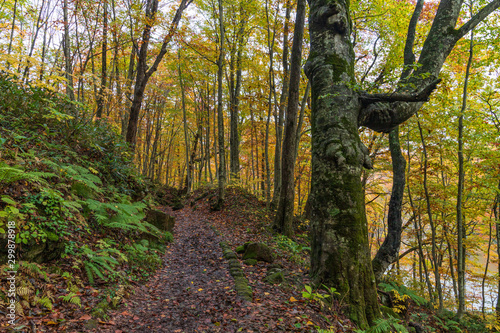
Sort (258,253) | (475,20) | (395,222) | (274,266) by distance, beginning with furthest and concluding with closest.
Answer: (395,222)
(258,253)
(274,266)
(475,20)

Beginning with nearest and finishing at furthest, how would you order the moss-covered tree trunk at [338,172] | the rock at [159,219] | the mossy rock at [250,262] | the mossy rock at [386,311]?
the moss-covered tree trunk at [338,172]
the mossy rock at [386,311]
the mossy rock at [250,262]
the rock at [159,219]

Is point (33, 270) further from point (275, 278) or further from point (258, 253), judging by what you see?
point (258, 253)

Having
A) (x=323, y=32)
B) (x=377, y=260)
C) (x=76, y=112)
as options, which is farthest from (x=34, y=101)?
(x=377, y=260)

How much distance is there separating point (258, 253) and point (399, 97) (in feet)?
13.8

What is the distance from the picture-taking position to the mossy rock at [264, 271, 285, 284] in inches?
162

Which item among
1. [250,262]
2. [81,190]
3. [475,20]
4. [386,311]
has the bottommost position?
[386,311]

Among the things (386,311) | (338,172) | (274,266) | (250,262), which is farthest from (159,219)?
(386,311)

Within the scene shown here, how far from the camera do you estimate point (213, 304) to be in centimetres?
353

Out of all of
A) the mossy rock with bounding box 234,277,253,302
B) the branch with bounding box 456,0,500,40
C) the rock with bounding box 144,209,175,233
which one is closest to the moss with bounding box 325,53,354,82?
the branch with bounding box 456,0,500,40

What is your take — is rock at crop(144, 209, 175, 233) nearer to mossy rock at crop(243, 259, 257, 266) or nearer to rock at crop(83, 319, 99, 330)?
mossy rock at crop(243, 259, 257, 266)

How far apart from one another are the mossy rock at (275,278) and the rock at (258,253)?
1149mm

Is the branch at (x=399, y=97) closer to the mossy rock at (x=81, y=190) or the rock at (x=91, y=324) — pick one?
the rock at (x=91, y=324)

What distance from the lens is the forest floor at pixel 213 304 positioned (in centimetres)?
282

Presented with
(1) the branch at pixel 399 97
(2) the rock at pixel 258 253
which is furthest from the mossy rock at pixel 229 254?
(1) the branch at pixel 399 97
